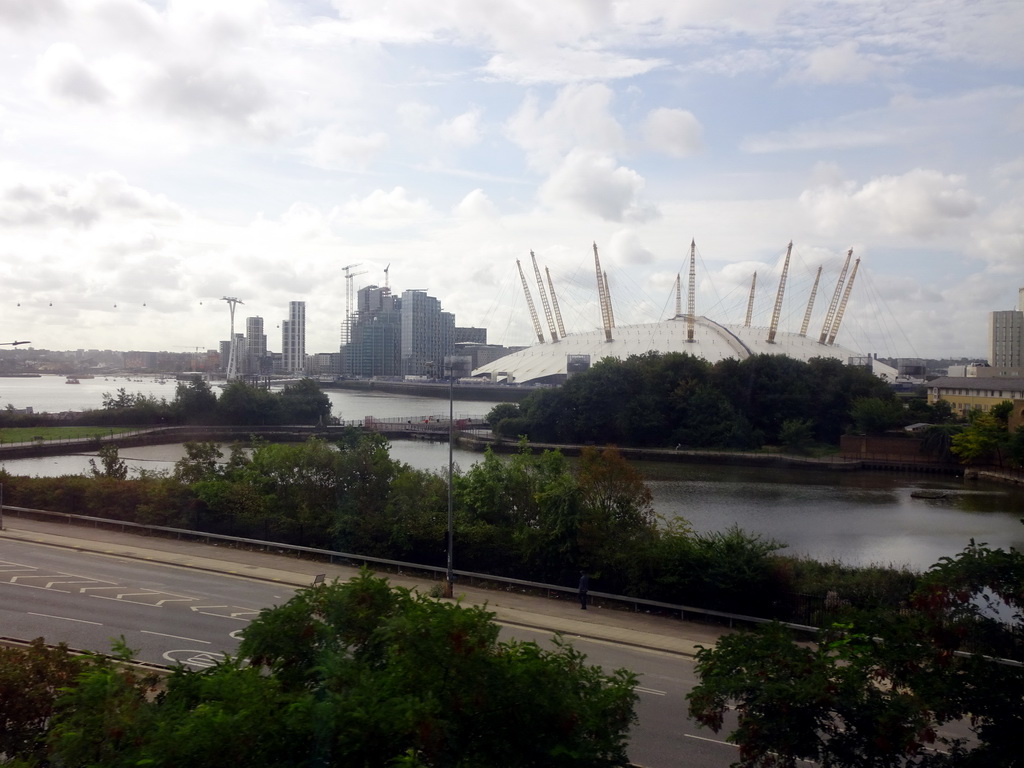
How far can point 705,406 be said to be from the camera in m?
31.7

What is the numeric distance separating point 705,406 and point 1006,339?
502 inches

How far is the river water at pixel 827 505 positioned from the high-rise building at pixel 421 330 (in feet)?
168

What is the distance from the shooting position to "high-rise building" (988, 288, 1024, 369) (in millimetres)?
30828

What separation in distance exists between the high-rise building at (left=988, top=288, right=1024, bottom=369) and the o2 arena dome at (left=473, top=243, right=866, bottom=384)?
12.0m

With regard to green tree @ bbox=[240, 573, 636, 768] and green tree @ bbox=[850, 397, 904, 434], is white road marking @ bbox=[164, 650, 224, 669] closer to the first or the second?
green tree @ bbox=[240, 573, 636, 768]

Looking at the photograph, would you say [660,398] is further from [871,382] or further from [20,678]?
[20,678]

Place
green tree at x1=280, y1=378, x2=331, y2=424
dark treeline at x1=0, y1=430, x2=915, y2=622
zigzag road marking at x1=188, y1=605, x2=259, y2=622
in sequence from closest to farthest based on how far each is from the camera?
zigzag road marking at x1=188, y1=605, x2=259, y2=622 → dark treeline at x1=0, y1=430, x2=915, y2=622 → green tree at x1=280, y1=378, x2=331, y2=424

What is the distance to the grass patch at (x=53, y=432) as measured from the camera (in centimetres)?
2756

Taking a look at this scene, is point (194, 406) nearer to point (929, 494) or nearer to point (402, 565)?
point (402, 565)

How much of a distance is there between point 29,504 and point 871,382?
30131 millimetres

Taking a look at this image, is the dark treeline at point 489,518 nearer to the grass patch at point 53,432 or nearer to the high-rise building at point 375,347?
the grass patch at point 53,432

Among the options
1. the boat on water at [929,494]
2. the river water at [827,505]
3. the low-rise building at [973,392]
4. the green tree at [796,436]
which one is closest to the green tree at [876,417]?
the green tree at [796,436]

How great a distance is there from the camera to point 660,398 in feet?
107

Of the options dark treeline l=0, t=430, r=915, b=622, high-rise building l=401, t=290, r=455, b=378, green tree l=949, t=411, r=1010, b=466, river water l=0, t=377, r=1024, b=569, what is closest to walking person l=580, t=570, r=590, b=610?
dark treeline l=0, t=430, r=915, b=622
